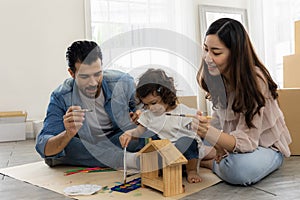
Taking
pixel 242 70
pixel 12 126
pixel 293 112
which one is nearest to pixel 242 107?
pixel 242 70

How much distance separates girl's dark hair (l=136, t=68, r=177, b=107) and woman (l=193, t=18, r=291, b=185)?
0.52ft

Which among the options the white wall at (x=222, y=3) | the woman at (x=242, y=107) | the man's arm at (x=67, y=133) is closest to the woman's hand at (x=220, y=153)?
the woman at (x=242, y=107)

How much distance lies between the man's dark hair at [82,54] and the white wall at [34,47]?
1446mm

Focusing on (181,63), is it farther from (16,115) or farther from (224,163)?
(224,163)

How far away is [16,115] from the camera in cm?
264

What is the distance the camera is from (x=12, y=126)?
8.68 ft

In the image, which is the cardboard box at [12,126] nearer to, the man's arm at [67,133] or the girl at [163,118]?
the man's arm at [67,133]

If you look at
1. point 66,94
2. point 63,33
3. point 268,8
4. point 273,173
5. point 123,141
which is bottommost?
point 273,173

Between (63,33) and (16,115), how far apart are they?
29.0 inches

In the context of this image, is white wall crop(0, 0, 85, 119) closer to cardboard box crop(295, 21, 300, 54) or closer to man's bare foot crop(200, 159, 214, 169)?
cardboard box crop(295, 21, 300, 54)

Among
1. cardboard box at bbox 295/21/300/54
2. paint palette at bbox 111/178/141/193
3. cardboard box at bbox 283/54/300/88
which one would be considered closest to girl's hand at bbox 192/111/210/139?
paint palette at bbox 111/178/141/193

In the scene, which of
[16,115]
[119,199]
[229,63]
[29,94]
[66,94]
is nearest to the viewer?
[119,199]

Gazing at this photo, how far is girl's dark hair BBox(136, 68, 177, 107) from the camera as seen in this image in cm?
135

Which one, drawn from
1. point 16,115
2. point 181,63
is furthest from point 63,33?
point 181,63
